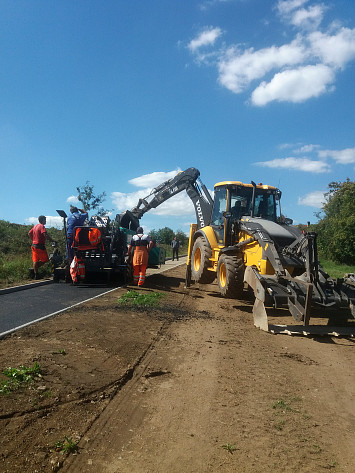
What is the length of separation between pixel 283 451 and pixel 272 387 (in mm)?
1333

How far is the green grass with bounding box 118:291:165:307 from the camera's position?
8.76 m

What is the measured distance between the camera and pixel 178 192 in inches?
605

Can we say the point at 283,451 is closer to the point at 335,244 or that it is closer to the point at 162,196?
the point at 162,196

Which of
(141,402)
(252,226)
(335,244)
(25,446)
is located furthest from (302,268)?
(335,244)

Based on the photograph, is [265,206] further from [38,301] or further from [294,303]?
[38,301]

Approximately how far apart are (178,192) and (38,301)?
8144 mm

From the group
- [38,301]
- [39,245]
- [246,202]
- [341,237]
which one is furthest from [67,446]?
[341,237]

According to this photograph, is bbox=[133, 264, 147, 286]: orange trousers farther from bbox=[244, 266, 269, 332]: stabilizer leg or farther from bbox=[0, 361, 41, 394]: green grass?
bbox=[0, 361, 41, 394]: green grass

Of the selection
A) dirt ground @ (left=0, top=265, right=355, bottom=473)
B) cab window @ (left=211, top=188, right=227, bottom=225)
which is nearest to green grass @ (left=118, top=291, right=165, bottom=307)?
dirt ground @ (left=0, top=265, right=355, bottom=473)

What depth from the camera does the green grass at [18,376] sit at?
379 centimetres

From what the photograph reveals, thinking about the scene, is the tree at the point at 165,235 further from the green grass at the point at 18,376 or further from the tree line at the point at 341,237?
the green grass at the point at 18,376

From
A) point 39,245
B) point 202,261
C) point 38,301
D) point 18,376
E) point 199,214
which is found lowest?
point 18,376

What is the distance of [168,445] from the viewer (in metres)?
3.18

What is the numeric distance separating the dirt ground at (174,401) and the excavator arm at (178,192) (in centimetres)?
711
